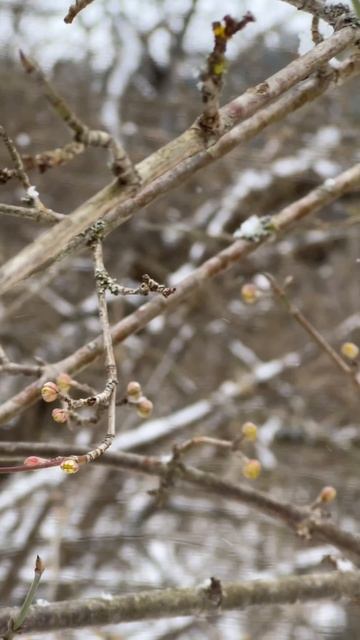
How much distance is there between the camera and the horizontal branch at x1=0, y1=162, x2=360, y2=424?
0.63 m

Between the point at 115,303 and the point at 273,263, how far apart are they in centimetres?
38

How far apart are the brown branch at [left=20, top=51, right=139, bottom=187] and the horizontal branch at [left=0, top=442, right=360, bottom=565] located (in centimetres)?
28

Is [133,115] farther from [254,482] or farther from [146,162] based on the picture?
[146,162]

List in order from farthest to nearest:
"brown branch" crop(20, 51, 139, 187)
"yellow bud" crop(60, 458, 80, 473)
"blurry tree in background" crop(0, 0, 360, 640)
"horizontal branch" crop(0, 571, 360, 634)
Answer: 1. "blurry tree in background" crop(0, 0, 360, 640)
2. "horizontal branch" crop(0, 571, 360, 634)
3. "brown branch" crop(20, 51, 139, 187)
4. "yellow bud" crop(60, 458, 80, 473)

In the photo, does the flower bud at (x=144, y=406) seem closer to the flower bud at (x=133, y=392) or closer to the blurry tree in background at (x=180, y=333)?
the flower bud at (x=133, y=392)

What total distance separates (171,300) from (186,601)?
0.79 ft

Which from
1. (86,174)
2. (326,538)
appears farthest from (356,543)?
(86,174)

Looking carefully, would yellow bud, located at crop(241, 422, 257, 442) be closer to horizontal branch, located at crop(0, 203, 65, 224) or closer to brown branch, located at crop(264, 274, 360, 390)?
brown branch, located at crop(264, 274, 360, 390)

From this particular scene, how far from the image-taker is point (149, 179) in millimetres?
480

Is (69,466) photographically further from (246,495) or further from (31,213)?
(246,495)

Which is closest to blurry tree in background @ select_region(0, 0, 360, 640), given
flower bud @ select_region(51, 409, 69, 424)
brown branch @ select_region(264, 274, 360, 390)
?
brown branch @ select_region(264, 274, 360, 390)

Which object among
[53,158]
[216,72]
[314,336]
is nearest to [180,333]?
[314,336]

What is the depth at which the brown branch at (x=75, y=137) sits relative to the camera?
Result: 0.45 metres

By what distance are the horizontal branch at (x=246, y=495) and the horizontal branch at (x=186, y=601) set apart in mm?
30
